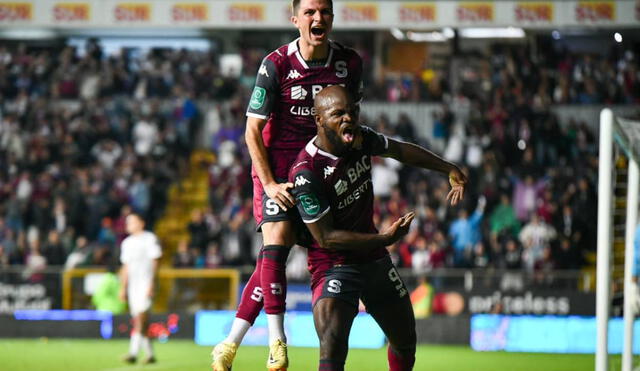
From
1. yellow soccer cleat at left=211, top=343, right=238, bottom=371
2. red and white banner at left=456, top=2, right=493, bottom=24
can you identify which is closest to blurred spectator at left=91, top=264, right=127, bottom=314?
red and white banner at left=456, top=2, right=493, bottom=24

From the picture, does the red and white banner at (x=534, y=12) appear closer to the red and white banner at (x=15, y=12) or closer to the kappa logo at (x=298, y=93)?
the red and white banner at (x=15, y=12)

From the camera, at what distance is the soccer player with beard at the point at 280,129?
320 inches

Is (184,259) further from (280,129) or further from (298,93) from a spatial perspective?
(298,93)

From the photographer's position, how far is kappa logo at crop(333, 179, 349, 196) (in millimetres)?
7832

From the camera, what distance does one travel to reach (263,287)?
321 inches

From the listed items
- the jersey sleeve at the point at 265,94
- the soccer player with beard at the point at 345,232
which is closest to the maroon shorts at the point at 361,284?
the soccer player with beard at the point at 345,232

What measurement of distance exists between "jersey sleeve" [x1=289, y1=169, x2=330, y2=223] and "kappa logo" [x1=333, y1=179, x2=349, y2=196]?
0.10m

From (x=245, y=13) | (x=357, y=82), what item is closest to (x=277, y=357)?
(x=357, y=82)

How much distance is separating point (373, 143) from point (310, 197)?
2.16ft

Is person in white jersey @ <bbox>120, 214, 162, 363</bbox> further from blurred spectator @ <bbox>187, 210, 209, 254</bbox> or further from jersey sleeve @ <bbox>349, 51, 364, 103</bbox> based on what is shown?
jersey sleeve @ <bbox>349, 51, 364, 103</bbox>

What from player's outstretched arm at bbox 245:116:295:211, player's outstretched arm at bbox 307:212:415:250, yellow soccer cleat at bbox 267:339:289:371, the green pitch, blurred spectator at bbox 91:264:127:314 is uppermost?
player's outstretched arm at bbox 245:116:295:211

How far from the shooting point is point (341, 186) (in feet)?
25.7

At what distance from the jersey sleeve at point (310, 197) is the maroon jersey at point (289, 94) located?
0.64 m

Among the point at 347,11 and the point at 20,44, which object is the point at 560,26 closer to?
A: the point at 347,11
